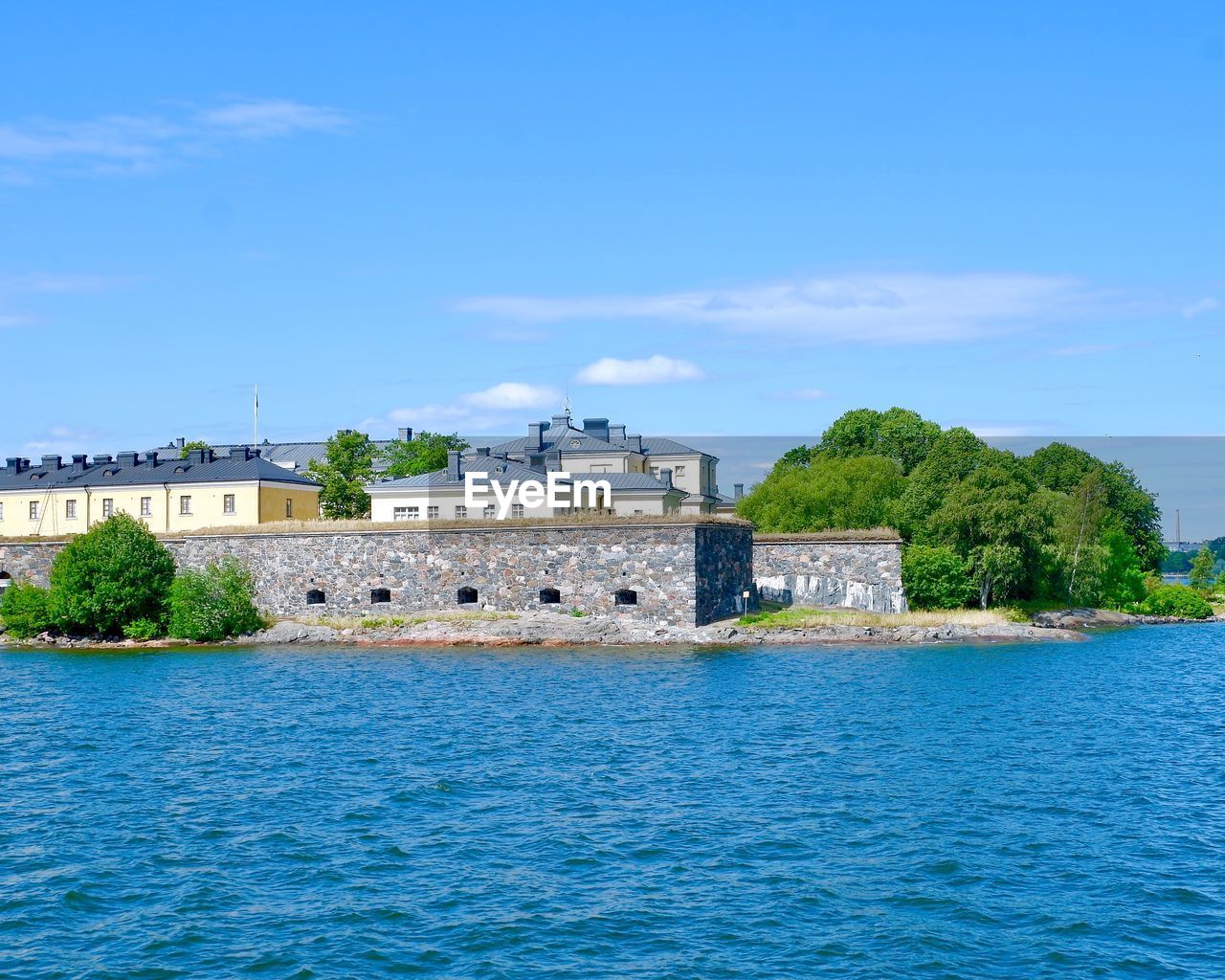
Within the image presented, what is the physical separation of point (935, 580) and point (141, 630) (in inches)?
1186

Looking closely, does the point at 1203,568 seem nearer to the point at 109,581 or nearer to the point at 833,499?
the point at 833,499

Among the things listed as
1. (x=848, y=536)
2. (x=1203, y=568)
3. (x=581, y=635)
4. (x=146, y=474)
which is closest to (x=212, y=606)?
(x=146, y=474)

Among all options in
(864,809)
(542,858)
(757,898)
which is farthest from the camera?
(864,809)

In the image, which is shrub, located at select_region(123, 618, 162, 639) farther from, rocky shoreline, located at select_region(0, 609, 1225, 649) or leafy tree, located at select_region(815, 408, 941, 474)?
leafy tree, located at select_region(815, 408, 941, 474)

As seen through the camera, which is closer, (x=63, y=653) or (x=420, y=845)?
(x=420, y=845)

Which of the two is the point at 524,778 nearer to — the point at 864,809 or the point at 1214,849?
the point at 864,809

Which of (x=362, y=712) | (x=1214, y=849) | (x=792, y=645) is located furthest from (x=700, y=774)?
(x=792, y=645)

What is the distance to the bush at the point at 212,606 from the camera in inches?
1715

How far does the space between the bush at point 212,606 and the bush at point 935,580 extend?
2523 cm

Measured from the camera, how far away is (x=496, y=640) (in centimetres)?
4069

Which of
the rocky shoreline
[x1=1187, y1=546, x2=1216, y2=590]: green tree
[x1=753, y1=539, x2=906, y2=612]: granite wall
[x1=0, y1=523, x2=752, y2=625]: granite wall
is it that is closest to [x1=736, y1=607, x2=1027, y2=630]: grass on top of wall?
the rocky shoreline

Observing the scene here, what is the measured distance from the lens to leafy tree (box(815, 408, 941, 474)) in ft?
227

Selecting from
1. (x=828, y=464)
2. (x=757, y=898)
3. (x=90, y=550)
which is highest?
(x=828, y=464)

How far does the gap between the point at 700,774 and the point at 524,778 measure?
3.01 metres
